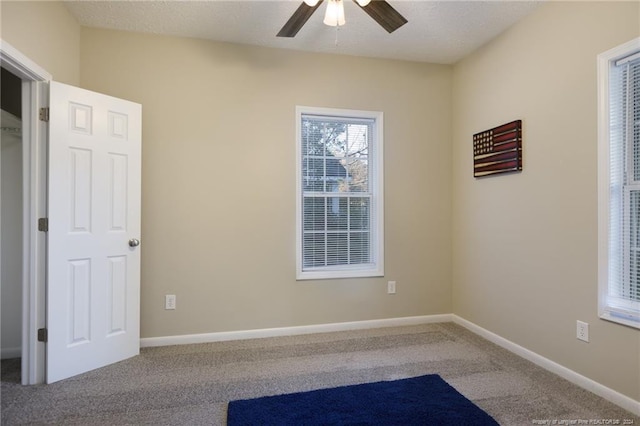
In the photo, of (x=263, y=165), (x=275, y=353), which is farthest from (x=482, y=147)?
(x=275, y=353)

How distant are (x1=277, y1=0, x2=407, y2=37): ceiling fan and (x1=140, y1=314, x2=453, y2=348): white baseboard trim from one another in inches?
104

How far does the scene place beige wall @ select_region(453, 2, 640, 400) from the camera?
2.09 meters

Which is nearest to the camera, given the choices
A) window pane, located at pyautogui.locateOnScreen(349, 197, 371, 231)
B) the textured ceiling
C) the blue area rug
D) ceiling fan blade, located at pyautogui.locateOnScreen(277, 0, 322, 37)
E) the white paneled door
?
the blue area rug

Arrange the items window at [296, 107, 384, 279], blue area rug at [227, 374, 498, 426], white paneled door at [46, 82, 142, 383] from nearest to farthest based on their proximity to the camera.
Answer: blue area rug at [227, 374, 498, 426]
white paneled door at [46, 82, 142, 383]
window at [296, 107, 384, 279]

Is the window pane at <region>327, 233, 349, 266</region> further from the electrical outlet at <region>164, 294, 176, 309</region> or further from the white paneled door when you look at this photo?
the white paneled door

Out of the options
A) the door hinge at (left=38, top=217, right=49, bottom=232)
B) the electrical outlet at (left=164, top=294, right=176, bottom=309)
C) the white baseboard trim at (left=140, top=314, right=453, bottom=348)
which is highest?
the door hinge at (left=38, top=217, right=49, bottom=232)

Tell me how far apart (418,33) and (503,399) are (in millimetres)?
2960

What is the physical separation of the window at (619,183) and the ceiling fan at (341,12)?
1.38 m

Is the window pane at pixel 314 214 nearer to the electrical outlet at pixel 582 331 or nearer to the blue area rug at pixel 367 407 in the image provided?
the blue area rug at pixel 367 407

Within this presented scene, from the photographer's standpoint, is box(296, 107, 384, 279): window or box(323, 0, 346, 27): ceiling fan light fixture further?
box(296, 107, 384, 279): window

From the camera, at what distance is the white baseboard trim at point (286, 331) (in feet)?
9.50

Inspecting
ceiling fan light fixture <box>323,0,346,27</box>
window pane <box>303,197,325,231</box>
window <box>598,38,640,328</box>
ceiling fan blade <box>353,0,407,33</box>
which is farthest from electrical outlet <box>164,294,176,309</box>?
window <box>598,38,640,328</box>

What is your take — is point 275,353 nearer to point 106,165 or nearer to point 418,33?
point 106,165

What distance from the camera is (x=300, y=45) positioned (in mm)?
3066
